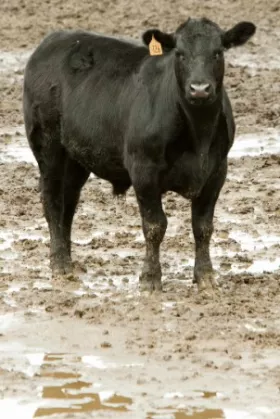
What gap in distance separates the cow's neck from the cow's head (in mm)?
135

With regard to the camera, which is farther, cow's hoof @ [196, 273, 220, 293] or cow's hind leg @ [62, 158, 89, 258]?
cow's hind leg @ [62, 158, 89, 258]

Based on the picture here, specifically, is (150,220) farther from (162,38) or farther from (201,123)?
(162,38)

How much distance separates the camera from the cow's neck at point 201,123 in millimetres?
10023

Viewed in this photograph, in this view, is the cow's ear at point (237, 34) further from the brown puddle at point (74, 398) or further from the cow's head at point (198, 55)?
the brown puddle at point (74, 398)

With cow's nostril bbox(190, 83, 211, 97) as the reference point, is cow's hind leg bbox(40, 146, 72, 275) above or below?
below

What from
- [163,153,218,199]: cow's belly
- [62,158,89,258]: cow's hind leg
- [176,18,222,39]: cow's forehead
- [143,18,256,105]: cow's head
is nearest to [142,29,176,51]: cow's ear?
[143,18,256,105]: cow's head

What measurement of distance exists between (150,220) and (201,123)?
2.59ft

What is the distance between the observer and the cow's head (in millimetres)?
9734

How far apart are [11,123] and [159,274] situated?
647 centimetres

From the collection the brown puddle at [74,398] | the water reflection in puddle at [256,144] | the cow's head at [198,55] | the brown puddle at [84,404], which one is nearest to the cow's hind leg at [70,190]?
the cow's head at [198,55]

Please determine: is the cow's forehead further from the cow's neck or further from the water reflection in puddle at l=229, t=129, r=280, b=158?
the water reflection in puddle at l=229, t=129, r=280, b=158

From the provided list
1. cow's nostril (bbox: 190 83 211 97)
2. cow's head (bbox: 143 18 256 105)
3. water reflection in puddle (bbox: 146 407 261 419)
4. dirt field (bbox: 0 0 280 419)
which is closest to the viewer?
water reflection in puddle (bbox: 146 407 261 419)

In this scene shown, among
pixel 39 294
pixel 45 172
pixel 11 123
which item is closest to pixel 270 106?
pixel 11 123

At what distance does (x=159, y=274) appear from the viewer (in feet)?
34.0
